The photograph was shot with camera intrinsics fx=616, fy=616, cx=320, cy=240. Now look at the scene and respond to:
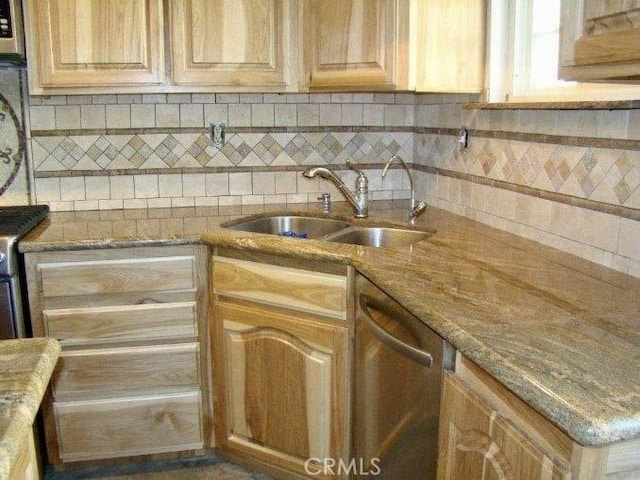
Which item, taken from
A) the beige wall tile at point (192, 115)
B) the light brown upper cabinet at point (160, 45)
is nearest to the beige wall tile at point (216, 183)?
the beige wall tile at point (192, 115)

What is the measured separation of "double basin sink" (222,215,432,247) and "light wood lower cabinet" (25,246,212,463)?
1.21 ft

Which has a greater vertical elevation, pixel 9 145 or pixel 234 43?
pixel 234 43

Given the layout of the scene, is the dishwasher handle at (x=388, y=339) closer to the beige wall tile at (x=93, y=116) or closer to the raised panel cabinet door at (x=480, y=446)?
the raised panel cabinet door at (x=480, y=446)

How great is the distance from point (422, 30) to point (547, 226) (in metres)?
0.78

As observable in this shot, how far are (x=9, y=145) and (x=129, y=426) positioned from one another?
48.6 inches

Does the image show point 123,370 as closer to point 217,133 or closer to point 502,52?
point 217,133

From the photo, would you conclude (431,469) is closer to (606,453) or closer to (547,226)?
(606,453)

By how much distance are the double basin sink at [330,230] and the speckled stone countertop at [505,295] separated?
0.14 ft

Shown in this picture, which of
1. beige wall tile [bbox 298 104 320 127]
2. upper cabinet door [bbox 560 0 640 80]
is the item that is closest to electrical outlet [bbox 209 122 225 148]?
beige wall tile [bbox 298 104 320 127]

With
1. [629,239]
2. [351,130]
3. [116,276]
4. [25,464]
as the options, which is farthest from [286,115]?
[25,464]

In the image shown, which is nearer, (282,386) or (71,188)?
(282,386)

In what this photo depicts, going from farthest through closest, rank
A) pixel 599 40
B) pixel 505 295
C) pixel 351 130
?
pixel 351 130 → pixel 505 295 → pixel 599 40

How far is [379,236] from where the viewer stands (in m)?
2.35

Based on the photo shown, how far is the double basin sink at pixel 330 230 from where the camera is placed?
2305mm
